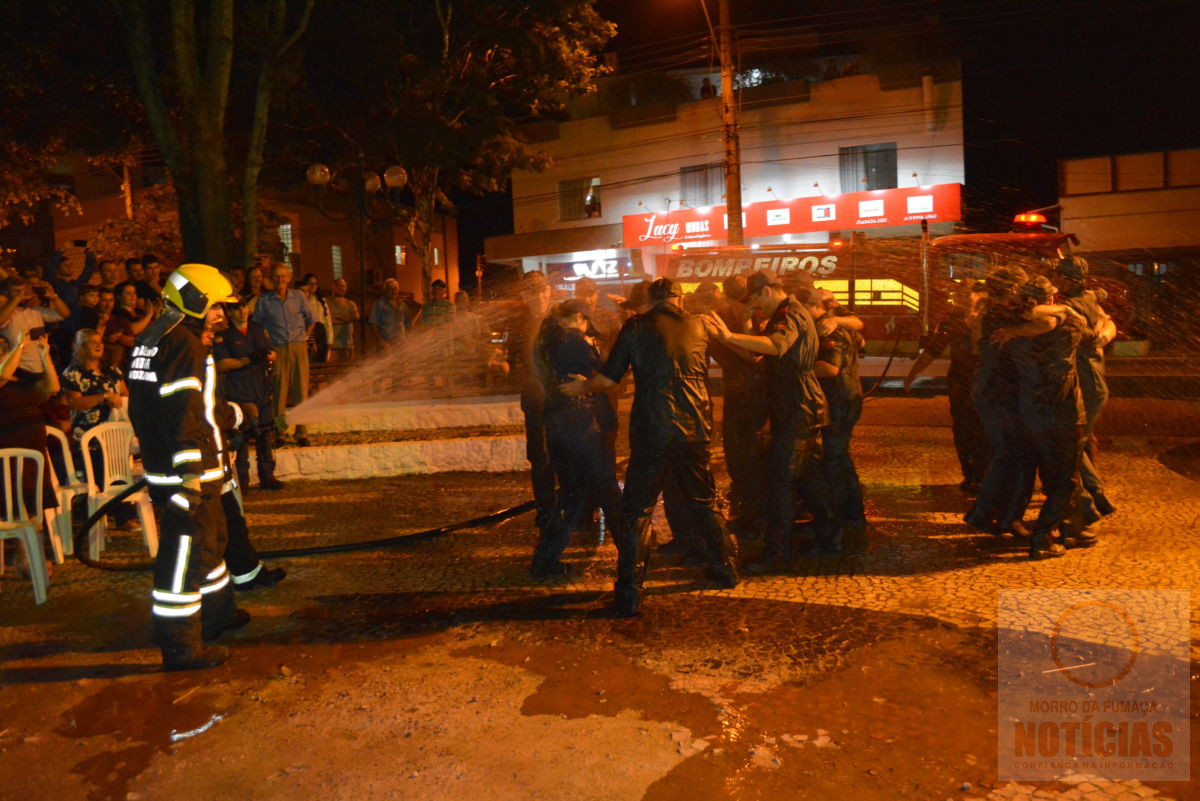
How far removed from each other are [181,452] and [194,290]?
2.70 feet

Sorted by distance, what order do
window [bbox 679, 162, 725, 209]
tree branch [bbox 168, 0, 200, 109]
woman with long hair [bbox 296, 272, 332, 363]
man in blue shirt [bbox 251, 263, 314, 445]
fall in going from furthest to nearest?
window [bbox 679, 162, 725, 209] < woman with long hair [bbox 296, 272, 332, 363] < tree branch [bbox 168, 0, 200, 109] < man in blue shirt [bbox 251, 263, 314, 445]

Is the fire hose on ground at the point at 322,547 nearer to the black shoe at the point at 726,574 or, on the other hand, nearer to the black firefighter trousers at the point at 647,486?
the black shoe at the point at 726,574

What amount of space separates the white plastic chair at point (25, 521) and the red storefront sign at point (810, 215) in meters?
24.6

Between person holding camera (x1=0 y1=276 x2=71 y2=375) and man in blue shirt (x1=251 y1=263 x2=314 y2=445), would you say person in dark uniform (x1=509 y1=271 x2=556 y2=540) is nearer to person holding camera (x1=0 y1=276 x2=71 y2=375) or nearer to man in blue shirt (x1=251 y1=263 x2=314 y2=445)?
person holding camera (x1=0 y1=276 x2=71 y2=375)

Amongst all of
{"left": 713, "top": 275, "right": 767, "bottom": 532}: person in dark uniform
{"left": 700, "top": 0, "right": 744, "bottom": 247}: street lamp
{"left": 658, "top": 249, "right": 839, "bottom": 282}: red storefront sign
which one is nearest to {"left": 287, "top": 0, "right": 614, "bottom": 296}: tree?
{"left": 700, "top": 0, "right": 744, "bottom": 247}: street lamp

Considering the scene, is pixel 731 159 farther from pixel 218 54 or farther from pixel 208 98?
pixel 208 98

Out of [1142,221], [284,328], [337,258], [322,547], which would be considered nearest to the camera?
[322,547]

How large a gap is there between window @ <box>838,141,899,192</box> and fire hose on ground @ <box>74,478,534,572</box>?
76.8 feet

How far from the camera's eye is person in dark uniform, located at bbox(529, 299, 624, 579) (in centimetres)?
596

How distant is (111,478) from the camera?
7.12 meters

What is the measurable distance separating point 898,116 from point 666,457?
25.6 metres

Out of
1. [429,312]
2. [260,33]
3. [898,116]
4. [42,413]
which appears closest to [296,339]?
[429,312]

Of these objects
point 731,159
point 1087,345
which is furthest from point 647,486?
point 731,159

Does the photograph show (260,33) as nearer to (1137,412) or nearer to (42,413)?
(42,413)
